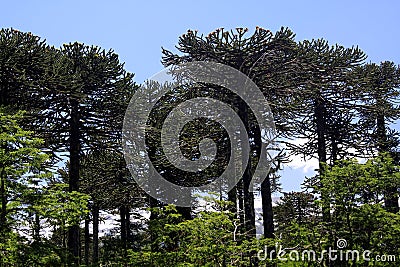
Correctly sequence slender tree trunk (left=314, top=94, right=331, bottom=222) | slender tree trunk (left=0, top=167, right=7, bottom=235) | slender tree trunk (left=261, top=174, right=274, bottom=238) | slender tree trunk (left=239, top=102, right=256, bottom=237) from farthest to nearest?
1. slender tree trunk (left=314, top=94, right=331, bottom=222)
2. slender tree trunk (left=261, top=174, right=274, bottom=238)
3. slender tree trunk (left=239, top=102, right=256, bottom=237)
4. slender tree trunk (left=0, top=167, right=7, bottom=235)

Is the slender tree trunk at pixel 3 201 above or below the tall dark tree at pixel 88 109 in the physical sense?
below

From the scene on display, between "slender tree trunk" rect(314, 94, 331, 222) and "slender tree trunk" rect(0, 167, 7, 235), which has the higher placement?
"slender tree trunk" rect(314, 94, 331, 222)

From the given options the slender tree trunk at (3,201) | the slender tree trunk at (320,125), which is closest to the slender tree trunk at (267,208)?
the slender tree trunk at (320,125)

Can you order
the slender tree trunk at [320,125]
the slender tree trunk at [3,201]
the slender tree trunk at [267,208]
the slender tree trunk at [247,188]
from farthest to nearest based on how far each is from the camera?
the slender tree trunk at [320,125] < the slender tree trunk at [267,208] < the slender tree trunk at [247,188] < the slender tree trunk at [3,201]

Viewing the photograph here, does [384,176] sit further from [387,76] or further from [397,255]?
[387,76]

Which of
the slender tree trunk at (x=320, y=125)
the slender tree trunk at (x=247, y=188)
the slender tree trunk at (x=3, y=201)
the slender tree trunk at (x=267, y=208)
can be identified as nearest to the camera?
the slender tree trunk at (x=3, y=201)

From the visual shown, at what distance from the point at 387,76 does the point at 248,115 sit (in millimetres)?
8203

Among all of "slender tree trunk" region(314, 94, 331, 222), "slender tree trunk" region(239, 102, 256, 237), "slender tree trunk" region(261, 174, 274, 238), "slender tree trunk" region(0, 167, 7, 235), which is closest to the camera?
"slender tree trunk" region(0, 167, 7, 235)

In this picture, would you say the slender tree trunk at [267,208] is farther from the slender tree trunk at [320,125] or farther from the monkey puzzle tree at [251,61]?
the slender tree trunk at [320,125]

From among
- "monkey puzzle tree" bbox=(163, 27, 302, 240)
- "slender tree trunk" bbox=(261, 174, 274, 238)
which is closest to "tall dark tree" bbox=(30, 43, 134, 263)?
"monkey puzzle tree" bbox=(163, 27, 302, 240)

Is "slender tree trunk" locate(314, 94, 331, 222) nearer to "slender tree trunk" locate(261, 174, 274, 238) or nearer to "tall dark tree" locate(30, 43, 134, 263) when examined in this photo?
"slender tree trunk" locate(261, 174, 274, 238)

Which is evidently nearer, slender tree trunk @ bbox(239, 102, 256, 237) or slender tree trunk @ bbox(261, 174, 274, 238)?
slender tree trunk @ bbox(239, 102, 256, 237)

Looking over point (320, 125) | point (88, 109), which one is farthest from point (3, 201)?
point (320, 125)

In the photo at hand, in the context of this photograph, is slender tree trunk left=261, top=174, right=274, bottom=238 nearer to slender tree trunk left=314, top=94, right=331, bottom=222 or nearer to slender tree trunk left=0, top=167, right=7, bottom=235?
slender tree trunk left=314, top=94, right=331, bottom=222
